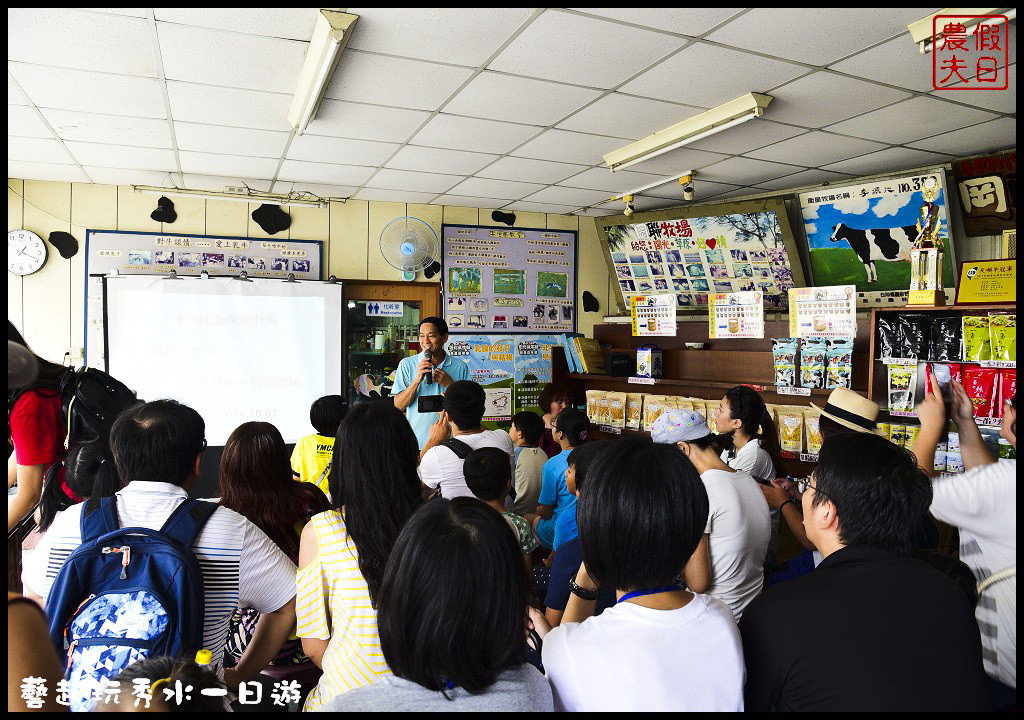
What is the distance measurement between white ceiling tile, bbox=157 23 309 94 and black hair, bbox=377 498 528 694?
215 cm

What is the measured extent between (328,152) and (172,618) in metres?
3.09

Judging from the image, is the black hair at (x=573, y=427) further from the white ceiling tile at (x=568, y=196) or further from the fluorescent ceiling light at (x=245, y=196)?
the fluorescent ceiling light at (x=245, y=196)

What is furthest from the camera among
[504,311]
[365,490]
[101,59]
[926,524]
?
[504,311]

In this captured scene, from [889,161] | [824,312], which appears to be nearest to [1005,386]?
[824,312]

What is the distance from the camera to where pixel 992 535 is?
5.15ft

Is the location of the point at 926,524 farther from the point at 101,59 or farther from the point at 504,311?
the point at 504,311

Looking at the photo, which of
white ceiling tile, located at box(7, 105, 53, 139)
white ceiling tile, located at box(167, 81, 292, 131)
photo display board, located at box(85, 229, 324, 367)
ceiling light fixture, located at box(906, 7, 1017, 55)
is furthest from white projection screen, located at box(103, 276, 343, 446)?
ceiling light fixture, located at box(906, 7, 1017, 55)

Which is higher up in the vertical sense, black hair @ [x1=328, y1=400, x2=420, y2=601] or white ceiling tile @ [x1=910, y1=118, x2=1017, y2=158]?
white ceiling tile @ [x1=910, y1=118, x2=1017, y2=158]

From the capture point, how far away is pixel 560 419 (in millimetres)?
3107

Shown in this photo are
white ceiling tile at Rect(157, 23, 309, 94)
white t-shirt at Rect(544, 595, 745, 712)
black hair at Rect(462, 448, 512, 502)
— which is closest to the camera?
white t-shirt at Rect(544, 595, 745, 712)

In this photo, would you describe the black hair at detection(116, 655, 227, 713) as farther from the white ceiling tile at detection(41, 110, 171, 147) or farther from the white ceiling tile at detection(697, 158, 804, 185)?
the white ceiling tile at detection(697, 158, 804, 185)

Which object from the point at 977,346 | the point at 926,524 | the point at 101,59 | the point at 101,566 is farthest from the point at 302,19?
the point at 977,346

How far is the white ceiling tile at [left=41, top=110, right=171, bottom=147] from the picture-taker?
3.12 metres

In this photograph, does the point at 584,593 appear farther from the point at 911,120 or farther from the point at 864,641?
the point at 911,120
